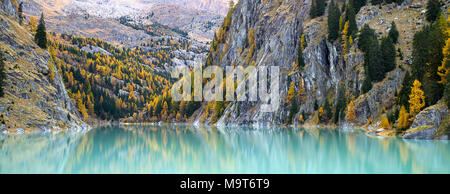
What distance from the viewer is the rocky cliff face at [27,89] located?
213ft

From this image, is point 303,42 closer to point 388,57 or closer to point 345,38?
point 345,38

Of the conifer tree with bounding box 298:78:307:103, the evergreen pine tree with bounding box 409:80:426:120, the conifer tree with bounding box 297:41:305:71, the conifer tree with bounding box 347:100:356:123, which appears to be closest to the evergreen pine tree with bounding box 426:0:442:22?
the conifer tree with bounding box 347:100:356:123

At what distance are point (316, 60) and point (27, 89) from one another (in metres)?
68.7

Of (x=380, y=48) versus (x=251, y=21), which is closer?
(x=380, y=48)

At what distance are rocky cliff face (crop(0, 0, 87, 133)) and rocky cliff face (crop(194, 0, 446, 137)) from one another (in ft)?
172

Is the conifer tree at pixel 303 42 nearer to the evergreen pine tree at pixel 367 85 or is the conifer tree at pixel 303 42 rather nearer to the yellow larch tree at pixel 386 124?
the evergreen pine tree at pixel 367 85

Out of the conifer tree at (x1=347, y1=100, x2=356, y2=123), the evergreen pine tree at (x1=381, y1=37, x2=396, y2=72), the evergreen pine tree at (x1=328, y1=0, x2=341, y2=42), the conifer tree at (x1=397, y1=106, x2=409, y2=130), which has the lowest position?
the conifer tree at (x1=347, y1=100, x2=356, y2=123)

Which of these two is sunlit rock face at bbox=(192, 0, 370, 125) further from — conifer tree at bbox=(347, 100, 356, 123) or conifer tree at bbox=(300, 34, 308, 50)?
conifer tree at bbox=(347, 100, 356, 123)

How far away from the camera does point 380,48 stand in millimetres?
73625

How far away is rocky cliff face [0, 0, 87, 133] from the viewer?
64.9 meters
